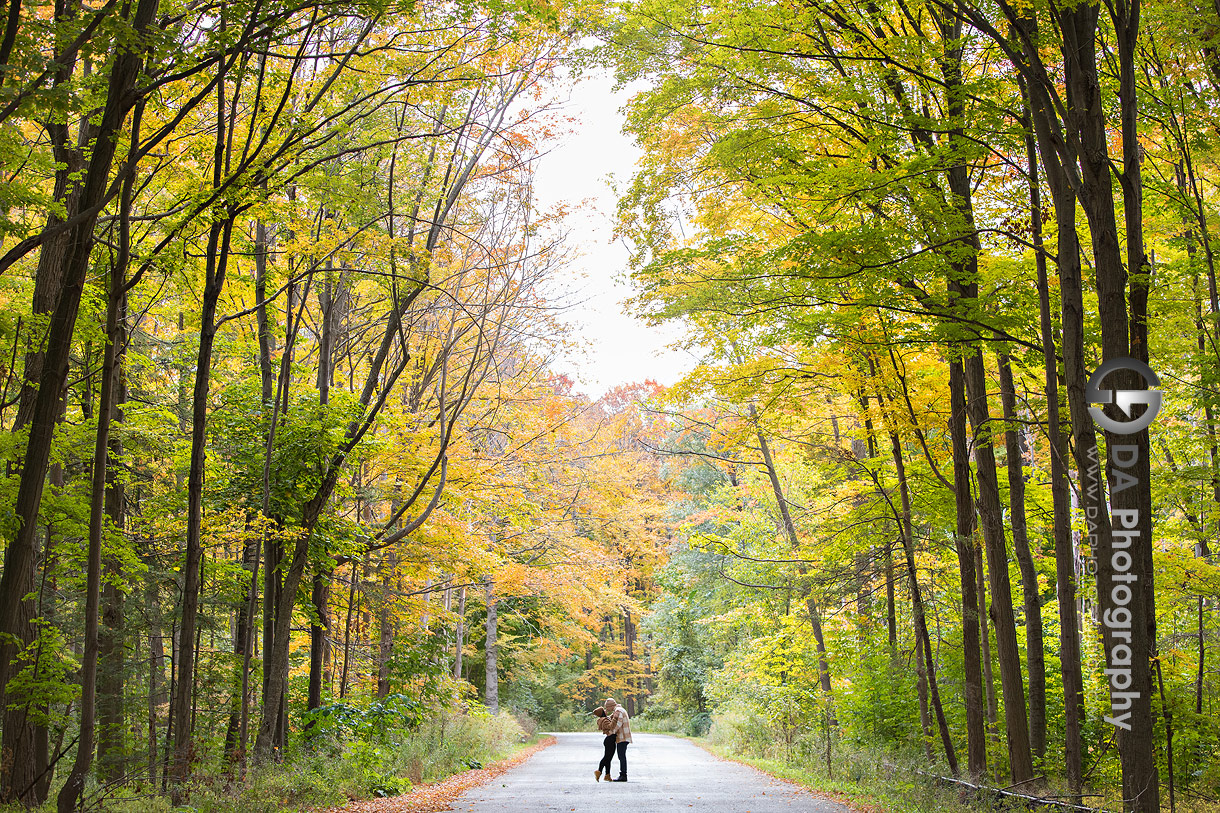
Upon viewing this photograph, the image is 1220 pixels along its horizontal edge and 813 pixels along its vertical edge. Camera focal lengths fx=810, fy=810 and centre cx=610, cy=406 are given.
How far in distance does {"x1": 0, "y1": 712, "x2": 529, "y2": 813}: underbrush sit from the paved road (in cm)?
121

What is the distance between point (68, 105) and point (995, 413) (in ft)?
46.9

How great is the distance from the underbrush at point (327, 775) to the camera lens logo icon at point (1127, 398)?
882cm

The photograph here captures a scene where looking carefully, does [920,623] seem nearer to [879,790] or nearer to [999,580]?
[999,580]

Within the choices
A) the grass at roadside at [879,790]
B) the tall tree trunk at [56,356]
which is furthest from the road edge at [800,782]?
the tall tree trunk at [56,356]

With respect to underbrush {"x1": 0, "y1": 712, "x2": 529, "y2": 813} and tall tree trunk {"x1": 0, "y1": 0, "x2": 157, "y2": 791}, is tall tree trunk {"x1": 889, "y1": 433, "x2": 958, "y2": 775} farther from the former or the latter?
tall tree trunk {"x1": 0, "y1": 0, "x2": 157, "y2": 791}

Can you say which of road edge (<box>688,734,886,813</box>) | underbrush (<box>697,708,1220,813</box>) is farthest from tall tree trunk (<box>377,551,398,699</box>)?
underbrush (<box>697,708,1220,813</box>)

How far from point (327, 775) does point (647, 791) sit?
15.5 ft

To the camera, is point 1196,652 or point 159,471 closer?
point 1196,652

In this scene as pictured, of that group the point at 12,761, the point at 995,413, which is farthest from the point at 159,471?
the point at 995,413

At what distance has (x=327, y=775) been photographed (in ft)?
37.4

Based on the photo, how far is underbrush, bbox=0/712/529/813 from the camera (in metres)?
8.56

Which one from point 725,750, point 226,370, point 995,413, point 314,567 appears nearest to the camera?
point 314,567

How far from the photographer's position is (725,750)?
2327 centimetres

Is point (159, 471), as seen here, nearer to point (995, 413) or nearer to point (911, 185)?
point (911, 185)
